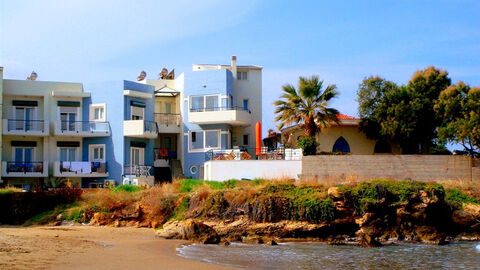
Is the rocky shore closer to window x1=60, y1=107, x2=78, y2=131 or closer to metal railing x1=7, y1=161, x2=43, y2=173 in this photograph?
metal railing x1=7, y1=161, x2=43, y2=173

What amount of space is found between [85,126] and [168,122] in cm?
631

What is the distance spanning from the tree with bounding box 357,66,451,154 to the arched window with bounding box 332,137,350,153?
1737 mm

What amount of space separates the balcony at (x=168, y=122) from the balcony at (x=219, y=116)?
2032 millimetres

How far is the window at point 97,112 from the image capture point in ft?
139

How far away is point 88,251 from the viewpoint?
18750mm

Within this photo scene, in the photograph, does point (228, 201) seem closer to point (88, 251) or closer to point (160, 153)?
point (88, 251)

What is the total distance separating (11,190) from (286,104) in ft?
56.7

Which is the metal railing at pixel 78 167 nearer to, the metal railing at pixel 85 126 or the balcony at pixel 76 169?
the balcony at pixel 76 169

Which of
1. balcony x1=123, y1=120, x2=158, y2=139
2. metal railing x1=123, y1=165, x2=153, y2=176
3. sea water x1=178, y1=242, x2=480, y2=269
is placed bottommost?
sea water x1=178, y1=242, x2=480, y2=269

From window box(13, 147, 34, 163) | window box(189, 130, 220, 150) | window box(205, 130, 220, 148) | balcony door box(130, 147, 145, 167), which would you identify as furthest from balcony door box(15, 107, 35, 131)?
window box(205, 130, 220, 148)

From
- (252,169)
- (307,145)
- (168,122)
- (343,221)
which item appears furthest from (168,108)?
(343,221)

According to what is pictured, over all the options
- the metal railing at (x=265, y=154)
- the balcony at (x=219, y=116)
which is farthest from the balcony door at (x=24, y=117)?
the metal railing at (x=265, y=154)

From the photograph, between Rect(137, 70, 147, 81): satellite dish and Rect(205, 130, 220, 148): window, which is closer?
Rect(205, 130, 220, 148): window

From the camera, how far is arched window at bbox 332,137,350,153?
4147cm
